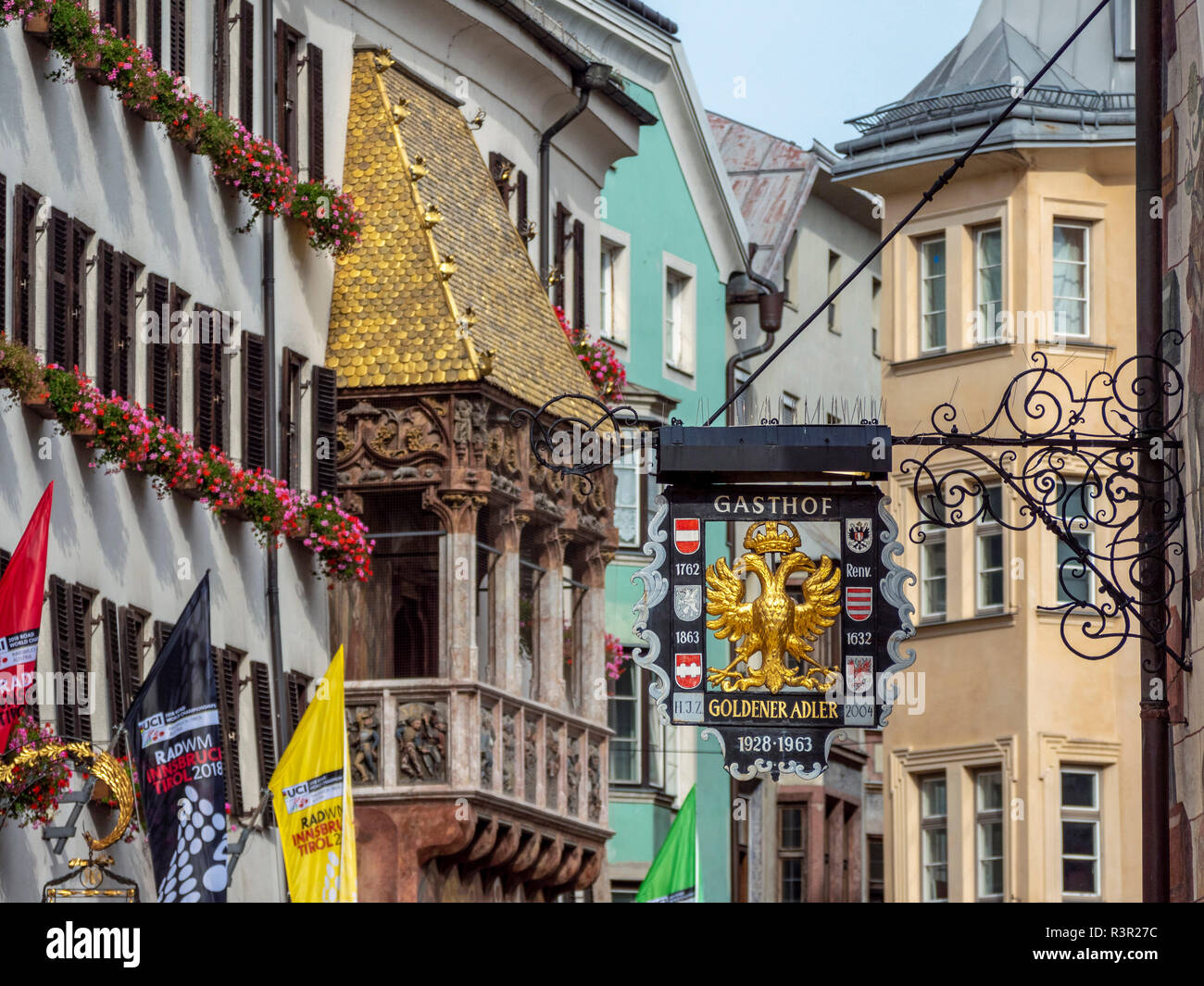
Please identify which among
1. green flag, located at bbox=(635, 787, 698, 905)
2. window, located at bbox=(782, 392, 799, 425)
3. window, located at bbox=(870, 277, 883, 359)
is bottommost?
green flag, located at bbox=(635, 787, 698, 905)

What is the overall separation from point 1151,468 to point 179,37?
14.2 metres

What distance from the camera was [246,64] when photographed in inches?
1102

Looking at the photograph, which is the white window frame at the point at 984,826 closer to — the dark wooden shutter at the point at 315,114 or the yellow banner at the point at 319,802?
the dark wooden shutter at the point at 315,114

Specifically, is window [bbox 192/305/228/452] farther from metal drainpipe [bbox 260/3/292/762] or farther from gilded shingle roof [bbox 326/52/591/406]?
gilded shingle roof [bbox 326/52/591/406]

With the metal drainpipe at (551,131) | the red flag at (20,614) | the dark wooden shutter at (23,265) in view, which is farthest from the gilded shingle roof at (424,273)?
the red flag at (20,614)

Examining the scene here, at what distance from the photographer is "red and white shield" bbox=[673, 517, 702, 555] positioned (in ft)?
47.2

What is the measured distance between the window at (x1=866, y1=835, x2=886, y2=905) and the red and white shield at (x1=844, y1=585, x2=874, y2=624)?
32.9 meters

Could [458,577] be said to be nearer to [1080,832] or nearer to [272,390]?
[272,390]

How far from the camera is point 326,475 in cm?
2914

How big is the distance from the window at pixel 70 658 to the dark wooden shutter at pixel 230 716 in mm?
2821

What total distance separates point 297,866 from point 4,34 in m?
6.30

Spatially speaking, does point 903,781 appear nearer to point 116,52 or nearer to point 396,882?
point 396,882

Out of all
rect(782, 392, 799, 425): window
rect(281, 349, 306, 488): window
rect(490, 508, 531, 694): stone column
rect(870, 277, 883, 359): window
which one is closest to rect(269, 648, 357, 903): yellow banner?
rect(281, 349, 306, 488): window

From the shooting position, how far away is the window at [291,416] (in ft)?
93.2
